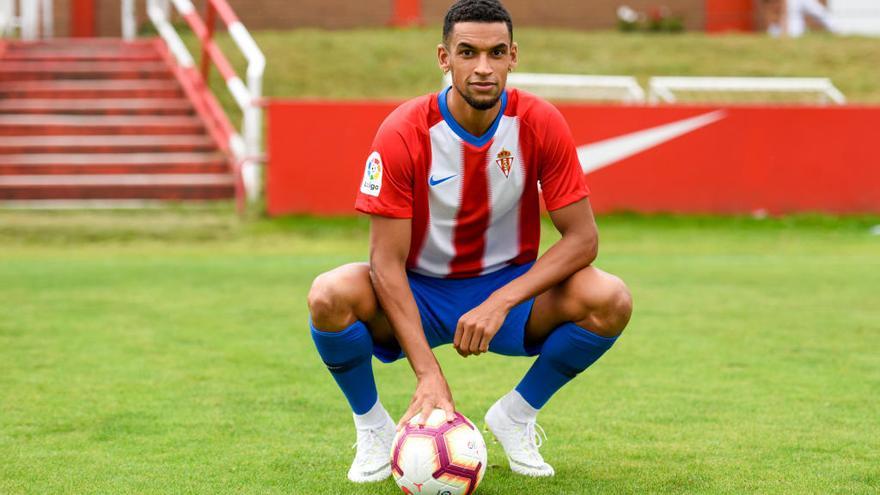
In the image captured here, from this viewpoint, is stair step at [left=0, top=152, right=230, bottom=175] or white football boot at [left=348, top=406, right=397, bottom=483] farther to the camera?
stair step at [left=0, top=152, right=230, bottom=175]

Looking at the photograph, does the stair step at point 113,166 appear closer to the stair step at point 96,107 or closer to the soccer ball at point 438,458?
the stair step at point 96,107

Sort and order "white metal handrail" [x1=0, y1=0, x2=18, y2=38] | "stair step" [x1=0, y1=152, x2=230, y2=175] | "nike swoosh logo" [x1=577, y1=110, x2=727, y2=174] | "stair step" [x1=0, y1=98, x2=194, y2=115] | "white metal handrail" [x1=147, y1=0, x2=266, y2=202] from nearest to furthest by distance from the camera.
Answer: "white metal handrail" [x1=147, y1=0, x2=266, y2=202] < "nike swoosh logo" [x1=577, y1=110, x2=727, y2=174] < "stair step" [x1=0, y1=152, x2=230, y2=175] < "stair step" [x1=0, y1=98, x2=194, y2=115] < "white metal handrail" [x1=0, y1=0, x2=18, y2=38]

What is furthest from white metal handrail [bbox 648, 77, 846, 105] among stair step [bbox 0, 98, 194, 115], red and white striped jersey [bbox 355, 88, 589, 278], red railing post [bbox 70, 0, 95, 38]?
red and white striped jersey [bbox 355, 88, 589, 278]

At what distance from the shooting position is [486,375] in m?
6.25

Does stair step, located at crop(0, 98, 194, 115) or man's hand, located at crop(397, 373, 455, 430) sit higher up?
man's hand, located at crop(397, 373, 455, 430)

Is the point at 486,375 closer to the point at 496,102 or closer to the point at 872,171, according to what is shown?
the point at 496,102

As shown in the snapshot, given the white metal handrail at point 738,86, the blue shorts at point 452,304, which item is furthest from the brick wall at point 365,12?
the blue shorts at point 452,304

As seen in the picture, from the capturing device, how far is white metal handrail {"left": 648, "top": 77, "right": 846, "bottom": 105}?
18.1 metres

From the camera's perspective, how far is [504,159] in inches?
171

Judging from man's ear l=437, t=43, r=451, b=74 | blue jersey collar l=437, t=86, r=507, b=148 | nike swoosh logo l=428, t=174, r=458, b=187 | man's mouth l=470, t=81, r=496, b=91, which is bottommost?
nike swoosh logo l=428, t=174, r=458, b=187

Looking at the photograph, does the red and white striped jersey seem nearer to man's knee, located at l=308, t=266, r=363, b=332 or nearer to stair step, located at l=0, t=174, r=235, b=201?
man's knee, located at l=308, t=266, r=363, b=332

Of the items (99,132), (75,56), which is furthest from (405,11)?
(99,132)

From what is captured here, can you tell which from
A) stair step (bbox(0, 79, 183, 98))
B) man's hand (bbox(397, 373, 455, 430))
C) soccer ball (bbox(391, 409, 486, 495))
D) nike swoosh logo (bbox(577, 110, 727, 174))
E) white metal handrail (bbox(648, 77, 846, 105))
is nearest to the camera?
soccer ball (bbox(391, 409, 486, 495))

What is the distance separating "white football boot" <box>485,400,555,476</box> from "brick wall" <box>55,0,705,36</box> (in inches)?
744
